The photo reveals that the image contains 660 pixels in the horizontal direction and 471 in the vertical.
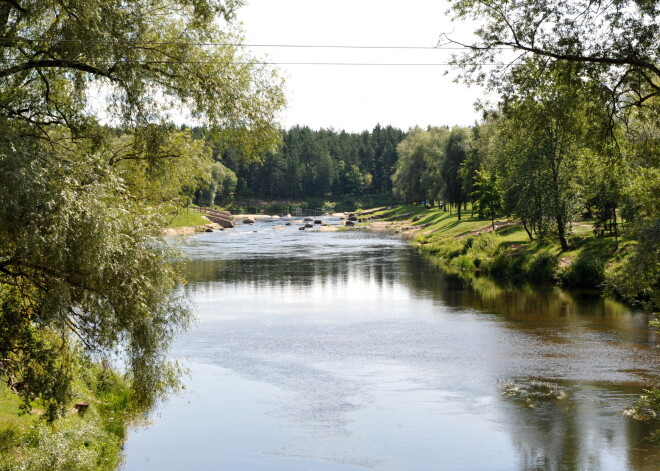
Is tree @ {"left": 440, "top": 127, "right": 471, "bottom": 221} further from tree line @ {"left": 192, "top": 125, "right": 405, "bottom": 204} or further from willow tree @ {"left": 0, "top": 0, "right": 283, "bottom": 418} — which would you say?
tree line @ {"left": 192, "top": 125, "right": 405, "bottom": 204}

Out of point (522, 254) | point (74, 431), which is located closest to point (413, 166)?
point (522, 254)

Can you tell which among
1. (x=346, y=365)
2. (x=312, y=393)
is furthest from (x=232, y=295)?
(x=312, y=393)

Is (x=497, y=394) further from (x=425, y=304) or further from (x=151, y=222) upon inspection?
(x=425, y=304)

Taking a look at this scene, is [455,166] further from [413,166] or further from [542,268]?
[542,268]

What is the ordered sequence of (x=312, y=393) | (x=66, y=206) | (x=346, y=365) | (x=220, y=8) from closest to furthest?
(x=66, y=206) < (x=220, y=8) < (x=312, y=393) < (x=346, y=365)

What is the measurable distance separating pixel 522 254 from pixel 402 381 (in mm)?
28189

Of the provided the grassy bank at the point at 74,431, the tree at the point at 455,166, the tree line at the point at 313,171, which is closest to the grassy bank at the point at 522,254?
the tree at the point at 455,166

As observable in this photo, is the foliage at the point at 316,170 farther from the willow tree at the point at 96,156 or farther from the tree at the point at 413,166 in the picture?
the willow tree at the point at 96,156

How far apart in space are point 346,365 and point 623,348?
1127 centimetres

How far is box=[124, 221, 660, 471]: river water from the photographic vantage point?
1817 centimetres

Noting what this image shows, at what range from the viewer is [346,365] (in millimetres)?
26797

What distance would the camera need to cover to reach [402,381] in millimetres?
24562

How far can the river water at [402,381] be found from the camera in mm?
18172

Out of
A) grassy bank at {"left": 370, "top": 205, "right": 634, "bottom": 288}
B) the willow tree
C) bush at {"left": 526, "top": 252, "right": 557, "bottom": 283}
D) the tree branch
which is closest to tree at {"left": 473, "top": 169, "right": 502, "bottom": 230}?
grassy bank at {"left": 370, "top": 205, "right": 634, "bottom": 288}
